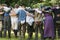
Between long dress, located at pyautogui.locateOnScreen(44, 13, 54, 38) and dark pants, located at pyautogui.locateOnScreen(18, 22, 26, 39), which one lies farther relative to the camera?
dark pants, located at pyautogui.locateOnScreen(18, 22, 26, 39)

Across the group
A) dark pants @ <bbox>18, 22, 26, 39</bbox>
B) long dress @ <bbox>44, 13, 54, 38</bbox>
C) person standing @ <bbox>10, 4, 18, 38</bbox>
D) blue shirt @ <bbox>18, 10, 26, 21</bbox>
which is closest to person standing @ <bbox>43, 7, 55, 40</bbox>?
long dress @ <bbox>44, 13, 54, 38</bbox>

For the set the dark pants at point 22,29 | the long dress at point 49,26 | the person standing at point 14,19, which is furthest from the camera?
the person standing at point 14,19

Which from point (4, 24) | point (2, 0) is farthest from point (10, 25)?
point (2, 0)

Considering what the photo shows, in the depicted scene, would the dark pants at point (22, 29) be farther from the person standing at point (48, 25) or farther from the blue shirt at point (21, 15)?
the person standing at point (48, 25)

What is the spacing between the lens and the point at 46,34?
54.9 ft

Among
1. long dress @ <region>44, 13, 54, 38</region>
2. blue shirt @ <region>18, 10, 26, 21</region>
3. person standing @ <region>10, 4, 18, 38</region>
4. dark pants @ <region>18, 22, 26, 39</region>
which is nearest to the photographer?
long dress @ <region>44, 13, 54, 38</region>

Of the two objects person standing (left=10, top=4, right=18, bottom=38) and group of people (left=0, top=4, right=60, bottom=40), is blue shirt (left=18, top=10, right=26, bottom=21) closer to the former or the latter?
group of people (left=0, top=4, right=60, bottom=40)

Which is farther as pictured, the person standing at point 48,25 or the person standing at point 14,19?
the person standing at point 14,19

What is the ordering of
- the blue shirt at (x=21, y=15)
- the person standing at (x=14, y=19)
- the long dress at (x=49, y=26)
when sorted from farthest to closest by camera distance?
the person standing at (x=14, y=19)
the blue shirt at (x=21, y=15)
the long dress at (x=49, y=26)

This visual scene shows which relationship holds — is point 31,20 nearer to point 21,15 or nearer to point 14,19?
point 21,15

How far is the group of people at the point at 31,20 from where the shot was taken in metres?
16.7

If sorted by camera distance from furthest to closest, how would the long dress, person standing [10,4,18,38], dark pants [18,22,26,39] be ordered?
person standing [10,4,18,38] → dark pants [18,22,26,39] → the long dress

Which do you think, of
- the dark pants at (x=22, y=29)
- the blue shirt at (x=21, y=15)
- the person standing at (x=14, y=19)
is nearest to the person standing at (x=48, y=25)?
the blue shirt at (x=21, y=15)

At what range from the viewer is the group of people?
54.7 feet
